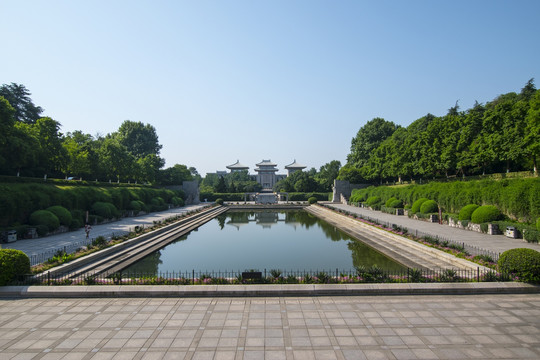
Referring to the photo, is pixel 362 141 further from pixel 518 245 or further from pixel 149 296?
pixel 149 296

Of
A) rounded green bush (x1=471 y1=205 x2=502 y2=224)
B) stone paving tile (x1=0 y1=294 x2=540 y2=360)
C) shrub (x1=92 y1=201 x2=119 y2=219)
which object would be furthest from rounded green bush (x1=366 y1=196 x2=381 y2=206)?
stone paving tile (x1=0 y1=294 x2=540 y2=360)

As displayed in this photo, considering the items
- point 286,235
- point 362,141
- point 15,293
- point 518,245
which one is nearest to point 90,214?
point 286,235

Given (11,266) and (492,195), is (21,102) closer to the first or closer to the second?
(11,266)

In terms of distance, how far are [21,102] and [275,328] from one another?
159 feet

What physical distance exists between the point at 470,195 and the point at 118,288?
23.3 metres

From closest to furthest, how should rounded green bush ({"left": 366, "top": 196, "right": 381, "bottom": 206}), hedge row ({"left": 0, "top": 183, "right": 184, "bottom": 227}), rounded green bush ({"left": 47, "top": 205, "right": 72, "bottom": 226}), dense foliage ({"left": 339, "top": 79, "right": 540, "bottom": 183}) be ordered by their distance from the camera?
hedge row ({"left": 0, "top": 183, "right": 184, "bottom": 227}), rounded green bush ({"left": 47, "top": 205, "right": 72, "bottom": 226}), dense foliage ({"left": 339, "top": 79, "right": 540, "bottom": 183}), rounded green bush ({"left": 366, "top": 196, "right": 381, "bottom": 206})

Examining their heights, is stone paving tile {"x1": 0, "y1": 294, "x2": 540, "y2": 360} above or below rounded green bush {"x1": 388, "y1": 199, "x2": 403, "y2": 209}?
below

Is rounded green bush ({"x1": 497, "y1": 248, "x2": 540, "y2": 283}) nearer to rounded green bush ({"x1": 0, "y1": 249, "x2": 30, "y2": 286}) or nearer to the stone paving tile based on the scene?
the stone paving tile

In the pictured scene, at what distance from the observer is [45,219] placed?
18.4 meters

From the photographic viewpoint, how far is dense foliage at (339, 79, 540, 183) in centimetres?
2347

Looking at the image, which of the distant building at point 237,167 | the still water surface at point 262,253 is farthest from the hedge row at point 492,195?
the distant building at point 237,167

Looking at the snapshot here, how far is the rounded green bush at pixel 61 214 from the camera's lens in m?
19.5

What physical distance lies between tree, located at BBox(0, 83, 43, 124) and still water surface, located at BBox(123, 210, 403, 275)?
33039 millimetres

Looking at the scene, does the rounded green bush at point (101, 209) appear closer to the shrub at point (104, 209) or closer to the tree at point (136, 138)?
the shrub at point (104, 209)
